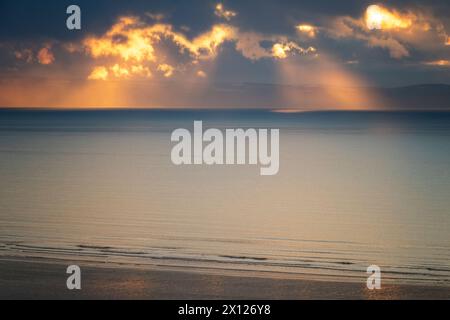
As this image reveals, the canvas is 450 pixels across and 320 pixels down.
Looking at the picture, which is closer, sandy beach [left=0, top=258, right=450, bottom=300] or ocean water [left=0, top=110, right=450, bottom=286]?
sandy beach [left=0, top=258, right=450, bottom=300]

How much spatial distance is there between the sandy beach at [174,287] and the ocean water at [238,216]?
0.61 meters

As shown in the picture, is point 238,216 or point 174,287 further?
point 238,216

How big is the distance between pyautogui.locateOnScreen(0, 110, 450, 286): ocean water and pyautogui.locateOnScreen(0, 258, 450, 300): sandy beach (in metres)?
0.61

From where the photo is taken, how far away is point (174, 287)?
10.6m

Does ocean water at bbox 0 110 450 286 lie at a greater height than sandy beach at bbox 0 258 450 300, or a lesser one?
greater

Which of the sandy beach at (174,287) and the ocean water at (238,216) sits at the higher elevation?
the ocean water at (238,216)

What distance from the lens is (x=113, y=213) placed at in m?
18.0

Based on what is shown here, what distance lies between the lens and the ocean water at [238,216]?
1280 cm

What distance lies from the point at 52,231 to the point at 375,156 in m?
24.3

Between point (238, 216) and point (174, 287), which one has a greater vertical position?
point (238, 216)

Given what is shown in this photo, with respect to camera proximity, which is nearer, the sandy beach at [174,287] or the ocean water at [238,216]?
the sandy beach at [174,287]

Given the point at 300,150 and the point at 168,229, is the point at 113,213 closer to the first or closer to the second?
the point at 168,229

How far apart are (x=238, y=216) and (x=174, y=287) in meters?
7.41

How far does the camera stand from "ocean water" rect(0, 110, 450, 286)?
12.8m
